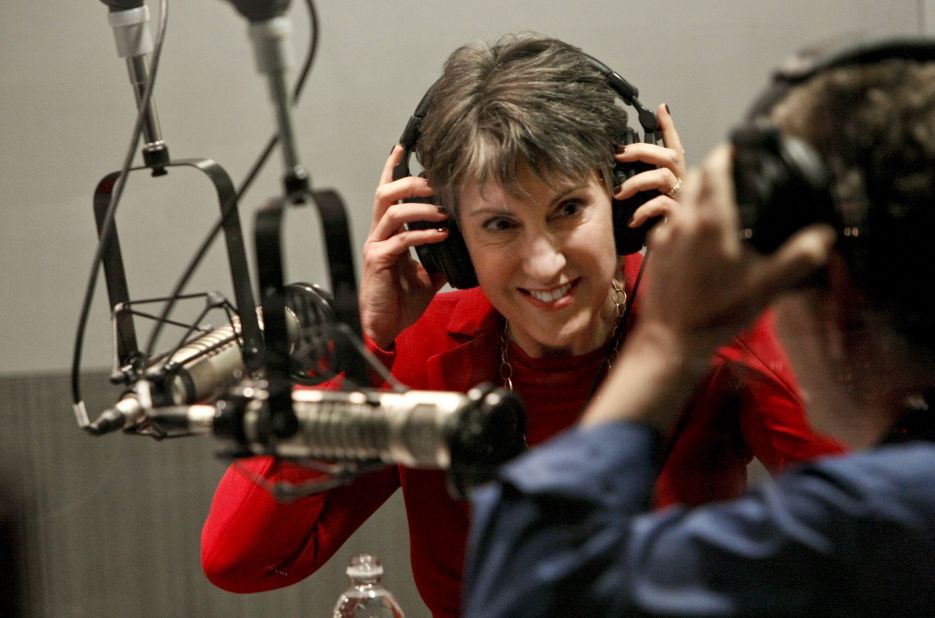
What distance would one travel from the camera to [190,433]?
3.20 ft

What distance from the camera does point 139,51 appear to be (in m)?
1.12

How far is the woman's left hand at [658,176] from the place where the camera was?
3.96ft

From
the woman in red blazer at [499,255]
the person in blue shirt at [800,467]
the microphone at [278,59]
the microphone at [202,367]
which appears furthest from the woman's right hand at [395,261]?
the person in blue shirt at [800,467]

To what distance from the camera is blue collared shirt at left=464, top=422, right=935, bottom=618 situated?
65 centimetres

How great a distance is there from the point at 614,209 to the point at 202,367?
18.7 inches

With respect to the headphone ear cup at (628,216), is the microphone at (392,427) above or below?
below

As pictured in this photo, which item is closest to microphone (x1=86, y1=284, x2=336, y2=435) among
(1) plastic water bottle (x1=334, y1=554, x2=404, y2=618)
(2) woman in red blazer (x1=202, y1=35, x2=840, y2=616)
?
(2) woman in red blazer (x1=202, y1=35, x2=840, y2=616)

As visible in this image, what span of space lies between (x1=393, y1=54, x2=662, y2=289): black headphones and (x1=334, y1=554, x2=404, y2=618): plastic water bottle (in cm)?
49

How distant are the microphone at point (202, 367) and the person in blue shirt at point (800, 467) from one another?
0.33m

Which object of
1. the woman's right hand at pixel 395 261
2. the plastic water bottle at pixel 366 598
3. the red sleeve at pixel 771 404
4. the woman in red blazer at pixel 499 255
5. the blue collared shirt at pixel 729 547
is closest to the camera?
the blue collared shirt at pixel 729 547

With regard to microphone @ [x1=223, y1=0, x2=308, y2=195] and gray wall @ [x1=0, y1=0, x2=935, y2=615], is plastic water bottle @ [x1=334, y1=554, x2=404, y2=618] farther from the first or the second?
microphone @ [x1=223, y1=0, x2=308, y2=195]

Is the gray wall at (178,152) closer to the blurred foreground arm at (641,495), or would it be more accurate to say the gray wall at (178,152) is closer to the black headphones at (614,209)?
the black headphones at (614,209)

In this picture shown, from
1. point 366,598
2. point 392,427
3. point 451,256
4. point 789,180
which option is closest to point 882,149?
point 789,180

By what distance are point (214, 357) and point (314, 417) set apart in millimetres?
214
